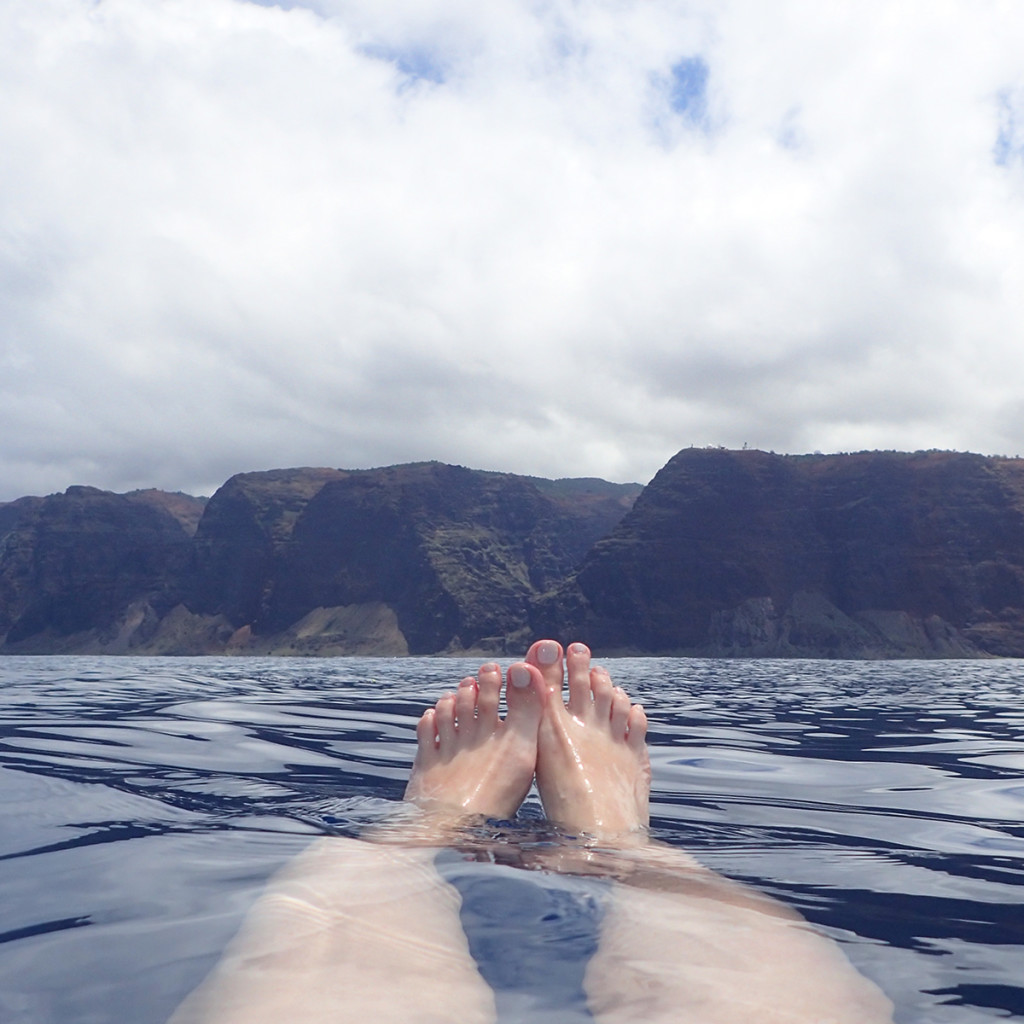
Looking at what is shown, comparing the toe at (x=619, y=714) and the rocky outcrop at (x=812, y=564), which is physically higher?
the rocky outcrop at (x=812, y=564)

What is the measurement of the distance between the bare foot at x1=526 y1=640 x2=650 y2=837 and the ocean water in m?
0.17

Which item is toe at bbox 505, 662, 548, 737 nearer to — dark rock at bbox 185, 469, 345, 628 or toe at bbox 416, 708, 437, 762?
toe at bbox 416, 708, 437, 762

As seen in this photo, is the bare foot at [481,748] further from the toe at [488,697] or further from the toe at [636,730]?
the toe at [636,730]

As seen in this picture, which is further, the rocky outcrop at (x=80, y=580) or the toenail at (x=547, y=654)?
the rocky outcrop at (x=80, y=580)

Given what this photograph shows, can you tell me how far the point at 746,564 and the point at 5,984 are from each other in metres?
90.5

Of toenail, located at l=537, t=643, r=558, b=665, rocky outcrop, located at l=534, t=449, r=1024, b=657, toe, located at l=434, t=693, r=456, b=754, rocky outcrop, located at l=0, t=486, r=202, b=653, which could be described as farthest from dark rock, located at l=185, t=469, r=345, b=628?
toenail, located at l=537, t=643, r=558, b=665

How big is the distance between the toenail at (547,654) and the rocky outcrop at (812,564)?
3179 inches

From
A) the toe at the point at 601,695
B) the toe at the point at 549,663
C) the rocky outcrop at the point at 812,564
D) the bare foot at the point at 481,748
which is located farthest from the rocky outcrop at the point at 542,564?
the bare foot at the point at 481,748

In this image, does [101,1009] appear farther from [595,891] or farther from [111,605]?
[111,605]

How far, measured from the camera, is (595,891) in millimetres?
1959

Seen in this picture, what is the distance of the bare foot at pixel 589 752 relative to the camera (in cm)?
305

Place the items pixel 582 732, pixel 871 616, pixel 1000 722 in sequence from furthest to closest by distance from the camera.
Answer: pixel 871 616
pixel 1000 722
pixel 582 732

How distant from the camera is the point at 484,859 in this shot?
2211mm

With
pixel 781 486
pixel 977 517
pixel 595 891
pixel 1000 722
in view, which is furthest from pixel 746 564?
pixel 595 891
